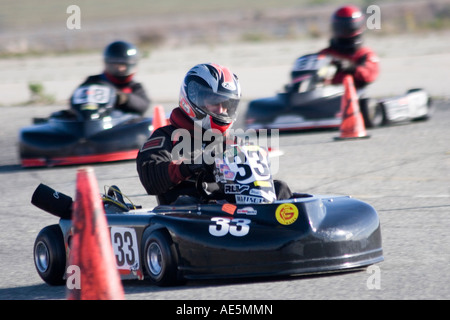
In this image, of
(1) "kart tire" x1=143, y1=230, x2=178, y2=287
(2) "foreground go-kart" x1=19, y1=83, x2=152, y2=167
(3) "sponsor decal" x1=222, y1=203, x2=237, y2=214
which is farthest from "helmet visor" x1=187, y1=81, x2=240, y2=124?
(2) "foreground go-kart" x1=19, y1=83, x2=152, y2=167

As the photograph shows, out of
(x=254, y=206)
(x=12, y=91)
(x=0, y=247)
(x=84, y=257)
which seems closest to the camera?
(x=84, y=257)

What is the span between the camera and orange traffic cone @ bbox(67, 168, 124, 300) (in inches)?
178

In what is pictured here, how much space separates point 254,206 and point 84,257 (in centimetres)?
122

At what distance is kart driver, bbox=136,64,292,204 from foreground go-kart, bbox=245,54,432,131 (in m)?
6.74

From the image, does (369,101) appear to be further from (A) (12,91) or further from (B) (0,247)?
(A) (12,91)

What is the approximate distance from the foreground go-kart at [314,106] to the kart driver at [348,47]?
1.11 ft

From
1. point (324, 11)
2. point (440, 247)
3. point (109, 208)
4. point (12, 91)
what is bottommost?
point (440, 247)

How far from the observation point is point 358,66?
13641 mm

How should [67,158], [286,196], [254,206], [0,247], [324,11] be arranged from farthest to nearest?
1. [324,11]
2. [67,158]
3. [0,247]
4. [286,196]
5. [254,206]

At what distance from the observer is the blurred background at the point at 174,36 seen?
26.6m

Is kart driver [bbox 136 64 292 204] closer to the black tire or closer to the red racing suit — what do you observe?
the black tire

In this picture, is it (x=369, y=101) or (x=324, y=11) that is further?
(x=324, y=11)

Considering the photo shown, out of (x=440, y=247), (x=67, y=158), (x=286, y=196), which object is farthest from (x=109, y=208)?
(x=67, y=158)

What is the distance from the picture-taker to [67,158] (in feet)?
36.9
